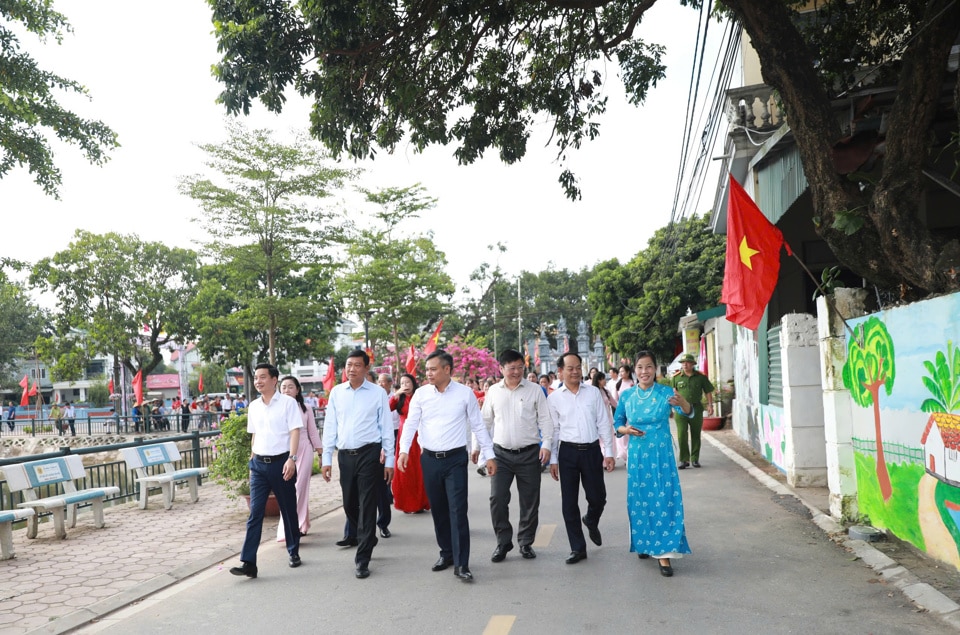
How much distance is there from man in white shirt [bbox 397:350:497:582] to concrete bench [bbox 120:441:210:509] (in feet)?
19.6

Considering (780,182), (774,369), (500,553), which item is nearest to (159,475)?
(500,553)

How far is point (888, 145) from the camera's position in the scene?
21.1 feet

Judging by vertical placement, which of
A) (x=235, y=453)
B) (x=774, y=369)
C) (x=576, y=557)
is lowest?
(x=576, y=557)

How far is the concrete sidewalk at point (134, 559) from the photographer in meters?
5.73

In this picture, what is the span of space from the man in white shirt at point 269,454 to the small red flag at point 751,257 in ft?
15.1

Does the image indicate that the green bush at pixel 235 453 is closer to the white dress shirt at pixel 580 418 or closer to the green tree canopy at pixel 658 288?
the white dress shirt at pixel 580 418

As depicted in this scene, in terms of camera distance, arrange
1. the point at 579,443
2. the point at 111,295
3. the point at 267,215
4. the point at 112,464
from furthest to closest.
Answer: the point at 111,295 < the point at 267,215 < the point at 112,464 < the point at 579,443

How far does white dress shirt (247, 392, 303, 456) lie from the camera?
6.82 m

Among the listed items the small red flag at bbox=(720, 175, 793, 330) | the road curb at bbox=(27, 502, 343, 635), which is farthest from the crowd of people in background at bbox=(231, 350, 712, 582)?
the small red flag at bbox=(720, 175, 793, 330)

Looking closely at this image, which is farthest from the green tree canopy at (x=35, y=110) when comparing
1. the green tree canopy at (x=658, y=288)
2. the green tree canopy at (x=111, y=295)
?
the green tree canopy at (x=111, y=295)

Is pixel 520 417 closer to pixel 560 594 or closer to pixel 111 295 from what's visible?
pixel 560 594

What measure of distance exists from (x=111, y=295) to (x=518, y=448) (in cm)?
3894

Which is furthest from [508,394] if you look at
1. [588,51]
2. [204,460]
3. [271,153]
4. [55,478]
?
[271,153]

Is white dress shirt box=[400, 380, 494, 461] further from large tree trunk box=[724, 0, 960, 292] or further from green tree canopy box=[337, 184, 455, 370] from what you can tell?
green tree canopy box=[337, 184, 455, 370]
